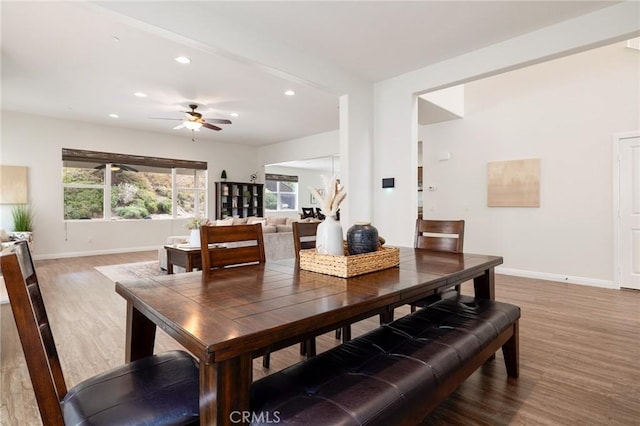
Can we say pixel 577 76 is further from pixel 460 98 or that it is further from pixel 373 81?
pixel 373 81

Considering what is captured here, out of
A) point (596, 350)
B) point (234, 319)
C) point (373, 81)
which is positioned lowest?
point (596, 350)

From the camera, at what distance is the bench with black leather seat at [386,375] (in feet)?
3.36

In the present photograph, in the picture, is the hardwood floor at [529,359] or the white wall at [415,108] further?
the white wall at [415,108]

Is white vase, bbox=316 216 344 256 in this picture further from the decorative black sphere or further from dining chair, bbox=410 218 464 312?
dining chair, bbox=410 218 464 312

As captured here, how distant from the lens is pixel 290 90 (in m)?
4.95

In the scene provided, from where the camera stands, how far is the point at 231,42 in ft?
9.99

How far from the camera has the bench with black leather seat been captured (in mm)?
1023

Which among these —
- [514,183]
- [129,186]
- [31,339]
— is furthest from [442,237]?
[129,186]

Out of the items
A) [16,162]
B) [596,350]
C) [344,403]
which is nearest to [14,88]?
[16,162]

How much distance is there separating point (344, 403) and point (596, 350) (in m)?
2.51

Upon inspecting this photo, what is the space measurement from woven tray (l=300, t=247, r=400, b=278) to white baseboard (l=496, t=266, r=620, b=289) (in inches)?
163

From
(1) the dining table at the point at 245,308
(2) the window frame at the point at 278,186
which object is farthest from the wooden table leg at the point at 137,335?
(2) the window frame at the point at 278,186

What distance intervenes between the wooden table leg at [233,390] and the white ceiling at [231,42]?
275 cm

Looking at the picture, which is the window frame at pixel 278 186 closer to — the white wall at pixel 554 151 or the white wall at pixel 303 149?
the white wall at pixel 303 149
